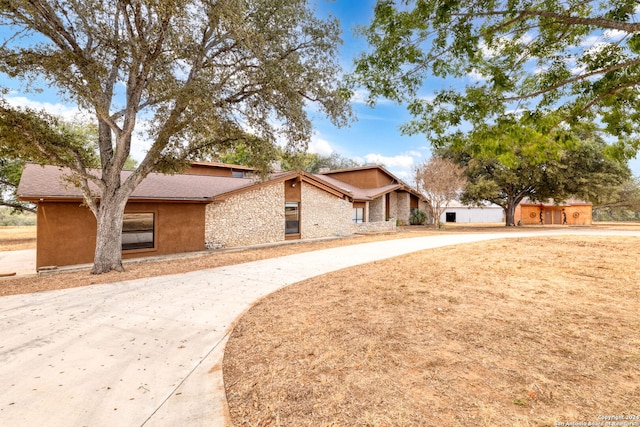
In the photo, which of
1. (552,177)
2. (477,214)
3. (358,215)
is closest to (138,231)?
(358,215)

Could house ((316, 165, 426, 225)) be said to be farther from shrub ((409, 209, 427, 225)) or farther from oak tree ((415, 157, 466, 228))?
oak tree ((415, 157, 466, 228))

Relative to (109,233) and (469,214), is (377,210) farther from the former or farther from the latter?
(469,214)

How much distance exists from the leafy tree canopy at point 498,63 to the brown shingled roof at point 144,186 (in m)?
9.49

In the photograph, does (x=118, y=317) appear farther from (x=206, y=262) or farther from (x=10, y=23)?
(x=10, y=23)

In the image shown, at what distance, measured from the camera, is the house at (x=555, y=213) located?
34.0m

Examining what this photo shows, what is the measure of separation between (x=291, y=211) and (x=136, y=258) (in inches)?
314

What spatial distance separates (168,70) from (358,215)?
17.5 metres

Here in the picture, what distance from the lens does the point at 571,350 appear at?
10.4 ft

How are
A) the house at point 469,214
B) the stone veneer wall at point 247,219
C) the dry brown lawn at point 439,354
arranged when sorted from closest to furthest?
the dry brown lawn at point 439,354 → the stone veneer wall at point 247,219 → the house at point 469,214

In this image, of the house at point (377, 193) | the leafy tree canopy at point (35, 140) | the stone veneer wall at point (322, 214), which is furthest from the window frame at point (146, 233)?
the house at point (377, 193)

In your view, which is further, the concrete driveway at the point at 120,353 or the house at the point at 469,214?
the house at the point at 469,214

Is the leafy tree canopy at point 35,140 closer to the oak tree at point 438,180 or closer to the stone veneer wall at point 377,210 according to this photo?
the stone veneer wall at point 377,210

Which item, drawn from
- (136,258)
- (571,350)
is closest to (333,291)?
(571,350)

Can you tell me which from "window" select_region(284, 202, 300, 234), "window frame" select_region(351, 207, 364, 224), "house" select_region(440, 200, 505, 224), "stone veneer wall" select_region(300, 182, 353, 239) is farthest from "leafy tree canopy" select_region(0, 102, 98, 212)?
"house" select_region(440, 200, 505, 224)
